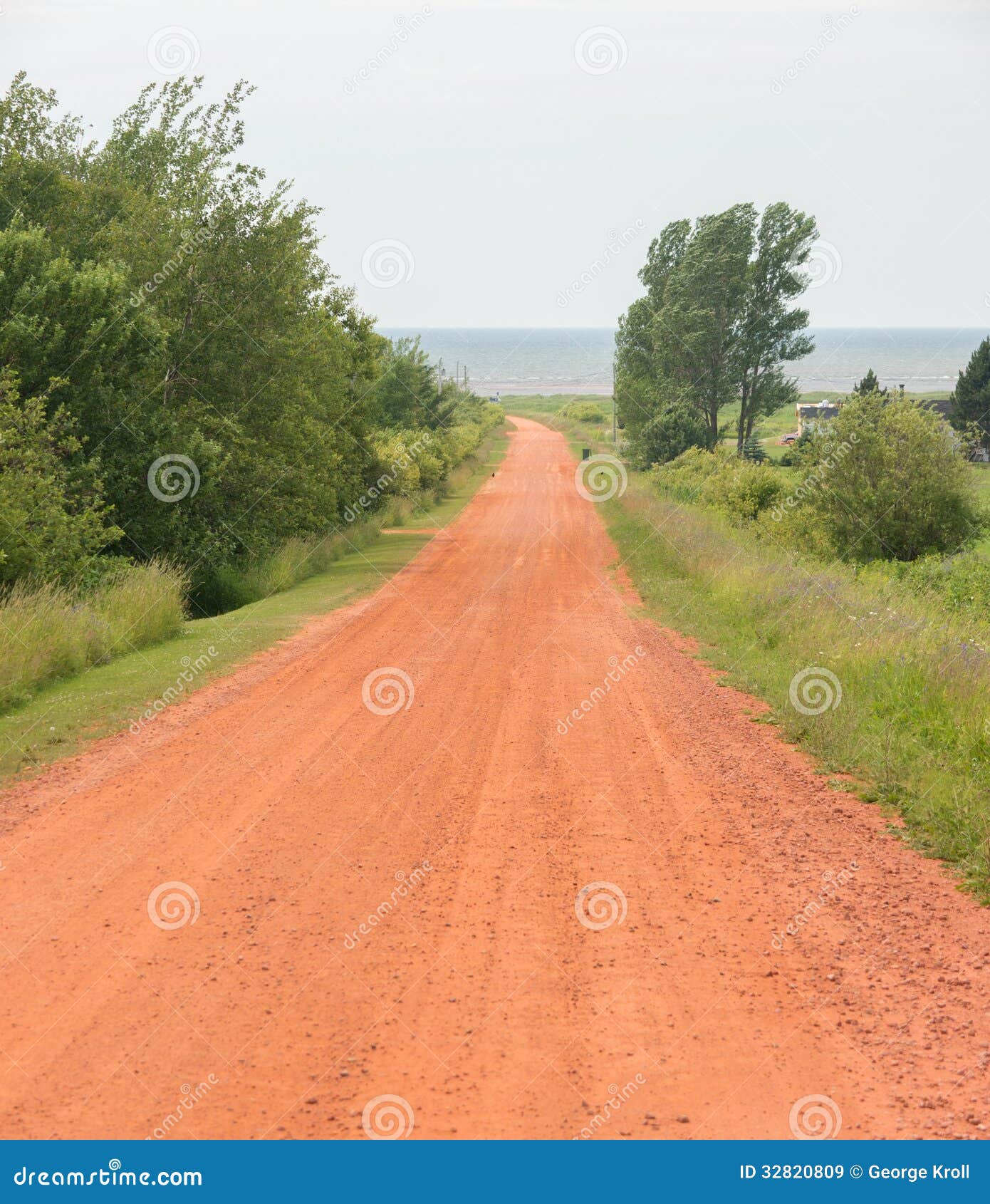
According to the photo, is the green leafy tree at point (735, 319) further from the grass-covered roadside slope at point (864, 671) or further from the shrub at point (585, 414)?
the shrub at point (585, 414)

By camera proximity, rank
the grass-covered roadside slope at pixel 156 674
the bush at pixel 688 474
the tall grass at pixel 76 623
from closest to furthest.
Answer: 1. the grass-covered roadside slope at pixel 156 674
2. the tall grass at pixel 76 623
3. the bush at pixel 688 474

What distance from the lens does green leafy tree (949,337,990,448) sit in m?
70.4

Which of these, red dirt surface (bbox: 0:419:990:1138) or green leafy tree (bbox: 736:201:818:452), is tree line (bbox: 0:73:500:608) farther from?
green leafy tree (bbox: 736:201:818:452)

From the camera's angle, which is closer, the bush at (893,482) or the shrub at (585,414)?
the bush at (893,482)

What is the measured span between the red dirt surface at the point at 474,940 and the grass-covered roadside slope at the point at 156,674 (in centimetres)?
50

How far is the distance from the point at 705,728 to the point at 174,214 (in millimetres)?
19375

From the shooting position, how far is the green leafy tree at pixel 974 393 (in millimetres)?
70375

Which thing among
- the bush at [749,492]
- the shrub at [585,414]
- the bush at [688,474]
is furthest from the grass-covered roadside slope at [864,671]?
the shrub at [585,414]

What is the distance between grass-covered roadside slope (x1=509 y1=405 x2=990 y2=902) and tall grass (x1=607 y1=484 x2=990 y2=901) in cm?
2

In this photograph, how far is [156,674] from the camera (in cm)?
1354

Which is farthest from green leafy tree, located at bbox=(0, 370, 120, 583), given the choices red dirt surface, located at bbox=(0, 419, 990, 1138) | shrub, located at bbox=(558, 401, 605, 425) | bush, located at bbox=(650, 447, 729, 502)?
shrub, located at bbox=(558, 401, 605, 425)

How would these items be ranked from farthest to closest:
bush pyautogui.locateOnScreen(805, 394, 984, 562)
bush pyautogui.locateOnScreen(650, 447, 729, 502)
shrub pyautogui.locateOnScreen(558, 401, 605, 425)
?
shrub pyautogui.locateOnScreen(558, 401, 605, 425)
bush pyautogui.locateOnScreen(650, 447, 729, 502)
bush pyautogui.locateOnScreen(805, 394, 984, 562)

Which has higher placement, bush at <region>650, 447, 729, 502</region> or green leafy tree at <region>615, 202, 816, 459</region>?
green leafy tree at <region>615, 202, 816, 459</region>

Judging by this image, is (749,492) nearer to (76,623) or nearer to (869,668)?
(869,668)
